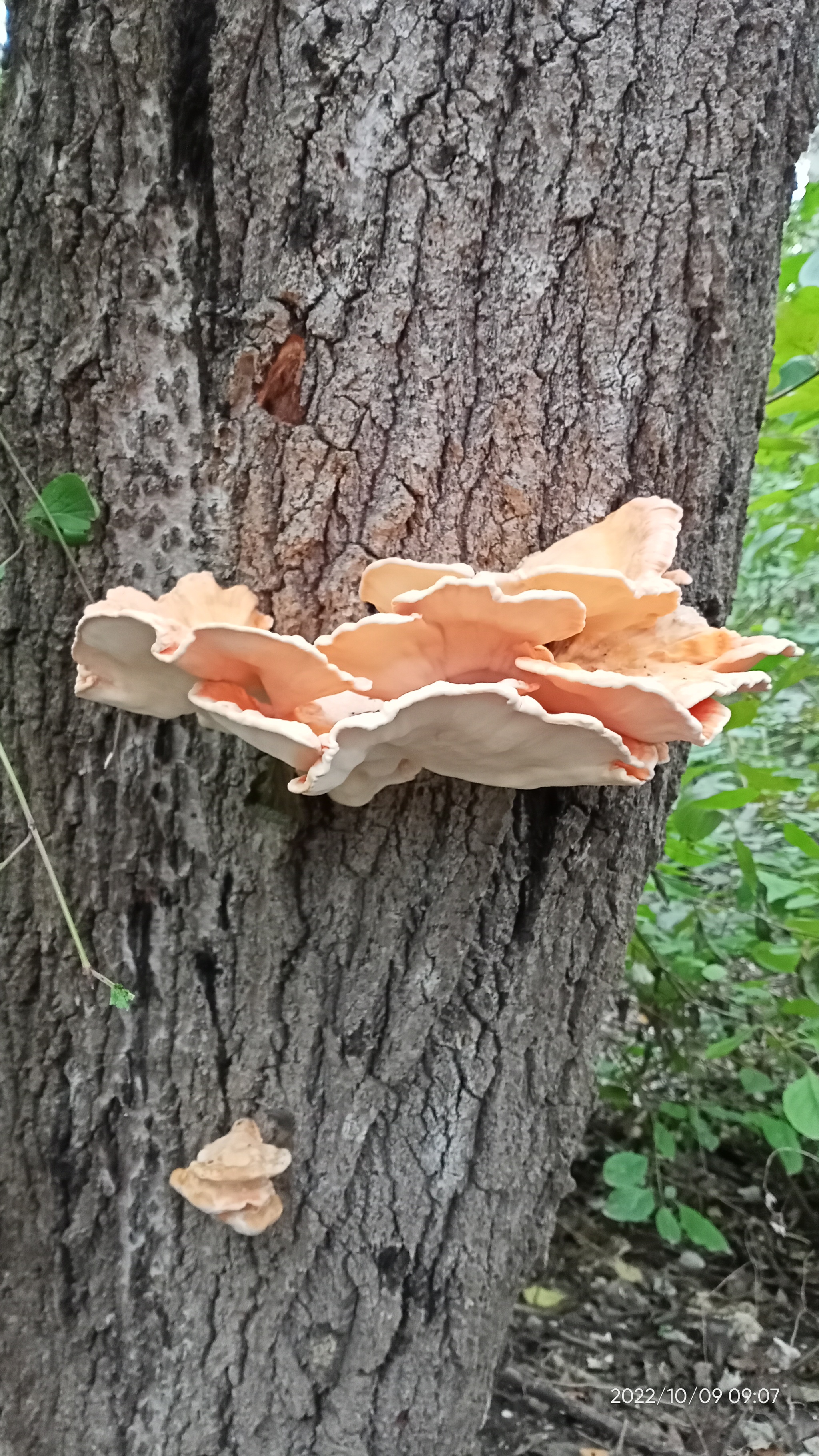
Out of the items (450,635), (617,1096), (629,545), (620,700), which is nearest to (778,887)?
(617,1096)

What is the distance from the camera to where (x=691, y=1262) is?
3.25m

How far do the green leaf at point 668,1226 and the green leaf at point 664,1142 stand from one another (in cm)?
19

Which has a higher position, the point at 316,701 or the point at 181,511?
the point at 181,511

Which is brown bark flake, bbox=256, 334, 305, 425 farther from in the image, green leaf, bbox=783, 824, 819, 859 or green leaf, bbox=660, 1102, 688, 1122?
green leaf, bbox=660, 1102, 688, 1122

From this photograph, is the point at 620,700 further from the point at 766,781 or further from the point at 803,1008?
the point at 803,1008

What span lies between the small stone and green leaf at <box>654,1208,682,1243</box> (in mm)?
575

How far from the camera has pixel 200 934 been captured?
1623 millimetres

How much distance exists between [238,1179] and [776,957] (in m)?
1.72

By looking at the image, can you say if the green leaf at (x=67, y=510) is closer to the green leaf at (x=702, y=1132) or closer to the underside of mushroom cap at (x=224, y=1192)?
the underside of mushroom cap at (x=224, y=1192)

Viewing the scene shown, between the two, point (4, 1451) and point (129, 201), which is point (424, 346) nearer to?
point (129, 201)

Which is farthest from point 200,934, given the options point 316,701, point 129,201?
point 129,201

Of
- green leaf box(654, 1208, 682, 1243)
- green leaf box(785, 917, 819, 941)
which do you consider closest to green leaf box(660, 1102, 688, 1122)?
green leaf box(654, 1208, 682, 1243)

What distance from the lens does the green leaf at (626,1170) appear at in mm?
2861

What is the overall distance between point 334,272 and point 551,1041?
5.07ft
